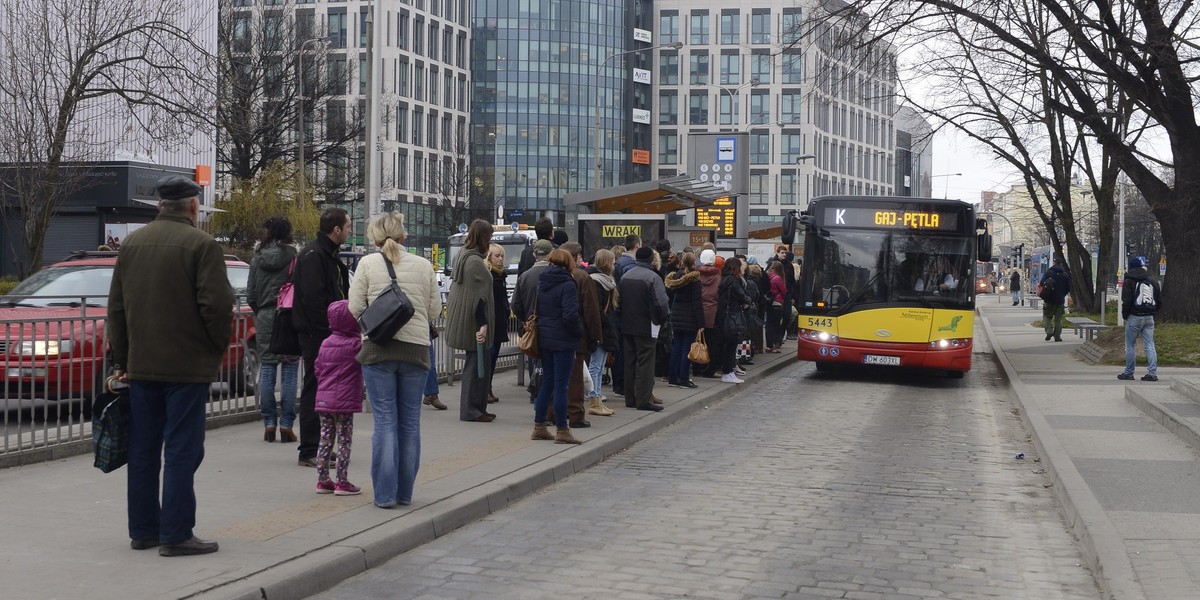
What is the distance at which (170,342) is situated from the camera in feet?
19.8

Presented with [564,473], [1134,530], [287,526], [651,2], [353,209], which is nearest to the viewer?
[287,526]

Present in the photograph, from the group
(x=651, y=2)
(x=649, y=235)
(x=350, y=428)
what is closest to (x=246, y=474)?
(x=350, y=428)

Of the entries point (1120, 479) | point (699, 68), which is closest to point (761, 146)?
point (699, 68)

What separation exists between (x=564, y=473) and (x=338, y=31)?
6964cm

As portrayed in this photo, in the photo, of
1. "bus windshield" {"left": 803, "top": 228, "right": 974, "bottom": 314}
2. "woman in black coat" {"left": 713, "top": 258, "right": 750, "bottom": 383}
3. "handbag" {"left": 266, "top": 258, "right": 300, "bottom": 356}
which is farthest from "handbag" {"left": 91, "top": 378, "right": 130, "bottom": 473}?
"bus windshield" {"left": 803, "top": 228, "right": 974, "bottom": 314}

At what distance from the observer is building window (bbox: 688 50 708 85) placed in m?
95.9

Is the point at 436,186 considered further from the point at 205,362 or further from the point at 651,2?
the point at 205,362

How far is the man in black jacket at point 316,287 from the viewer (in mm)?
8359

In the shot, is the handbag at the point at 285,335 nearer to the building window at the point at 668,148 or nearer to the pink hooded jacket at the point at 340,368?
the pink hooded jacket at the point at 340,368

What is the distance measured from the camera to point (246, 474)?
8.72 metres

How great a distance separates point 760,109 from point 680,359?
81.2 m

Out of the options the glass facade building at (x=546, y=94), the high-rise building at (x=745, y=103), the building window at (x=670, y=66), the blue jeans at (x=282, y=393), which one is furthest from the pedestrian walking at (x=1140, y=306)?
the building window at (x=670, y=66)

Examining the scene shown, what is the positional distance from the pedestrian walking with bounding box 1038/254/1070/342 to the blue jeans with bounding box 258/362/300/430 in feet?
73.9

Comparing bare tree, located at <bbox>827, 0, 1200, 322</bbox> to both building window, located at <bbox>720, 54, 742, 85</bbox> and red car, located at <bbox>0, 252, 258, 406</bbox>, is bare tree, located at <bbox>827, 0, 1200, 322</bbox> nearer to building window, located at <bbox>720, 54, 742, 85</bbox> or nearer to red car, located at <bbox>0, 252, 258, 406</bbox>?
red car, located at <bbox>0, 252, 258, 406</bbox>
